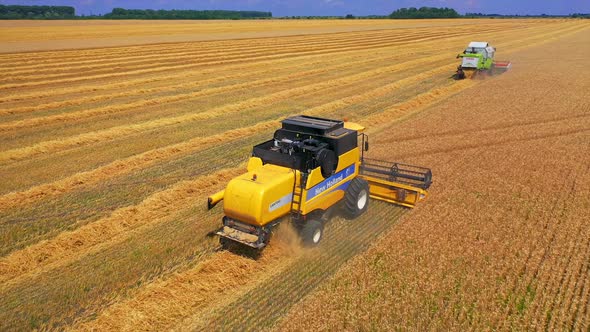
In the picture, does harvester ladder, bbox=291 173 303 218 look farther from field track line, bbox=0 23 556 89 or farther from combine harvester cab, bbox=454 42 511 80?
combine harvester cab, bbox=454 42 511 80

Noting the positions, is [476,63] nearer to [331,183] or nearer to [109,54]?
[331,183]

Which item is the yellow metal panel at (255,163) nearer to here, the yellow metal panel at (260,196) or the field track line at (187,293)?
the yellow metal panel at (260,196)

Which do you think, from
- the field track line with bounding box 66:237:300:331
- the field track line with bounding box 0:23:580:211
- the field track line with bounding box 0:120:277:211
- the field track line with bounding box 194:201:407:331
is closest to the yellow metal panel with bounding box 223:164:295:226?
the field track line with bounding box 66:237:300:331

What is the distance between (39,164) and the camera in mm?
13711

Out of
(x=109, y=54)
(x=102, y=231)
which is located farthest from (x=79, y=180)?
(x=109, y=54)

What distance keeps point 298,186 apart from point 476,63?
23.3m

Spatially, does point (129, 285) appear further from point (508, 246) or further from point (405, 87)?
point (405, 87)

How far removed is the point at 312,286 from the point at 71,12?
693 feet

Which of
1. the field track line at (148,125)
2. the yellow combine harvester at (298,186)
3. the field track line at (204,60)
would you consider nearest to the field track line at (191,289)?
the yellow combine harvester at (298,186)

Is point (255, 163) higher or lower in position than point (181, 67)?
higher

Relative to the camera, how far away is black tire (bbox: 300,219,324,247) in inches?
335

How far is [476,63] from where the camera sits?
27.6m

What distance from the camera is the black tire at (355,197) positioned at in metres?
9.76

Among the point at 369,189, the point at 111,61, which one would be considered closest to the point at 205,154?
the point at 369,189
